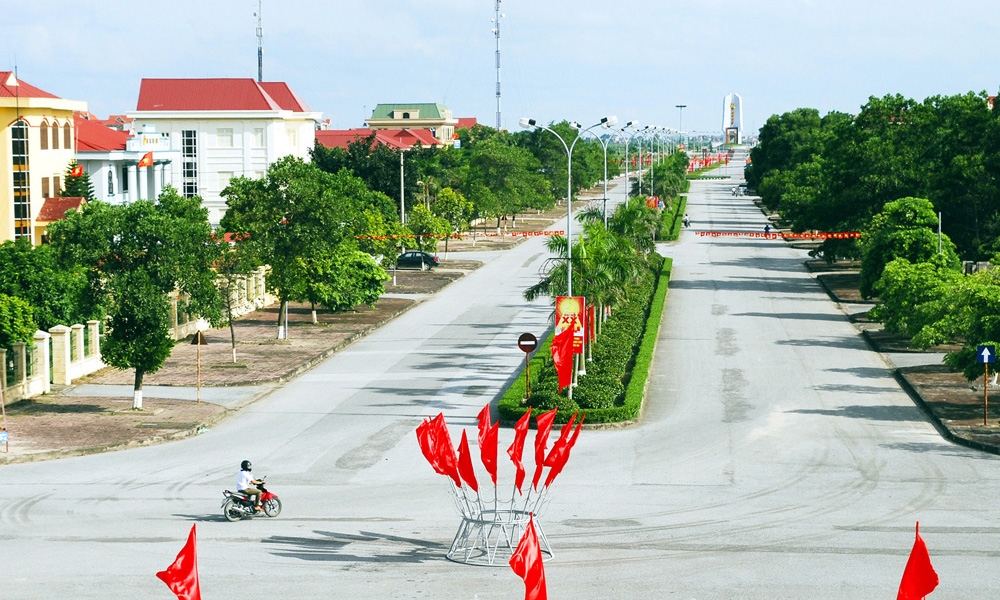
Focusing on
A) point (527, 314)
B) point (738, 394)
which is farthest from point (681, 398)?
point (527, 314)

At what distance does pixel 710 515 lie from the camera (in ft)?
71.9

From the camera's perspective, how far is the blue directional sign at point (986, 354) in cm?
2892

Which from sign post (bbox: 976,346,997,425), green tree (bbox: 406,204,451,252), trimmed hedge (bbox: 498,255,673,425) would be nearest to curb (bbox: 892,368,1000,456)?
sign post (bbox: 976,346,997,425)

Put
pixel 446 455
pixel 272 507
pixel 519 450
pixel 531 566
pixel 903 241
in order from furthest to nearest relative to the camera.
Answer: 1. pixel 903 241
2. pixel 272 507
3. pixel 519 450
4. pixel 446 455
5. pixel 531 566

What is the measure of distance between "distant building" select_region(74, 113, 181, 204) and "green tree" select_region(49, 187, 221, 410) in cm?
3573

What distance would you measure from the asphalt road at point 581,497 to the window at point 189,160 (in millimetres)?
50077

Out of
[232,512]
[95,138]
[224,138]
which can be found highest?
[224,138]

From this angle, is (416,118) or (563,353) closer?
(563,353)

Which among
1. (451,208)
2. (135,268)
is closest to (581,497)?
(135,268)

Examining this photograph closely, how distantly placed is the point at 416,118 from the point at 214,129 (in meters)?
103

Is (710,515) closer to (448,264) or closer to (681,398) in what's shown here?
(681,398)

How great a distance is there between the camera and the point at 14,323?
32.6m

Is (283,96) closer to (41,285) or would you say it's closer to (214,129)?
(214,129)

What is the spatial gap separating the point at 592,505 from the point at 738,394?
12.6 meters
